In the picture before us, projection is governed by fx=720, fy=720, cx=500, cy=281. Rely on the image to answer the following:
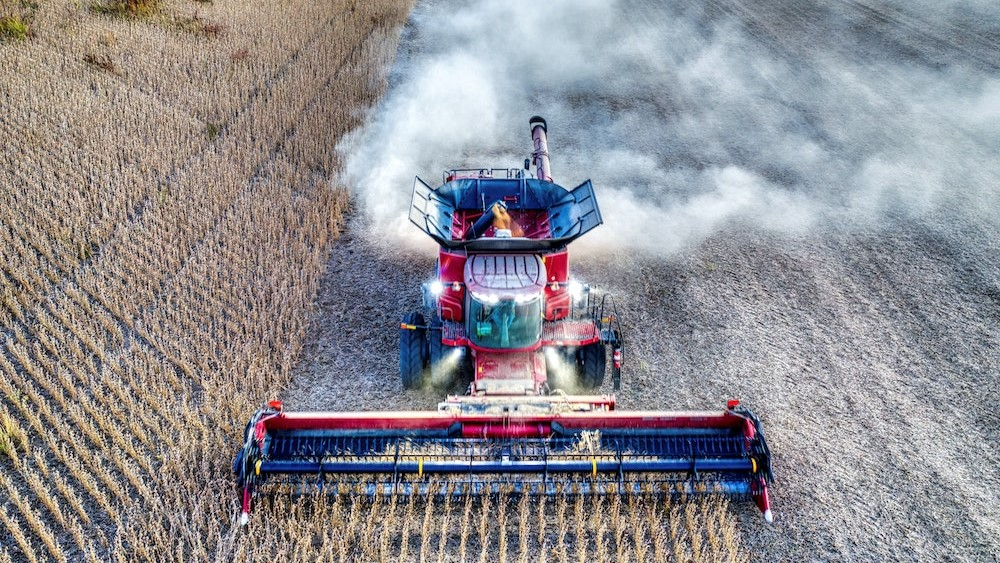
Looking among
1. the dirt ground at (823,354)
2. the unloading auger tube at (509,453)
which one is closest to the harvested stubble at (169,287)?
the unloading auger tube at (509,453)

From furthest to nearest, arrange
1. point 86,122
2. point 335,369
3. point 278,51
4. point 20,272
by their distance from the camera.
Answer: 1. point 278,51
2. point 86,122
3. point 20,272
4. point 335,369

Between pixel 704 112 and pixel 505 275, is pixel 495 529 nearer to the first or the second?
pixel 505 275

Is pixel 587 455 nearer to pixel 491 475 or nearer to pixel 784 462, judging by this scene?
pixel 491 475

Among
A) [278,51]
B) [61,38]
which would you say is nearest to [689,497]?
[278,51]

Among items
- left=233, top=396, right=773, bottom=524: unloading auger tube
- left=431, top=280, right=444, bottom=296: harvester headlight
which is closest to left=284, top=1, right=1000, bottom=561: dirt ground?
left=233, top=396, right=773, bottom=524: unloading auger tube

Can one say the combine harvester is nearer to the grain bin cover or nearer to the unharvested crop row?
the grain bin cover

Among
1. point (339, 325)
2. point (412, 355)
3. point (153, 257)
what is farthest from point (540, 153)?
point (153, 257)
